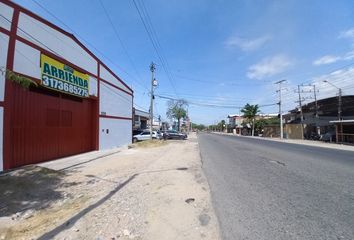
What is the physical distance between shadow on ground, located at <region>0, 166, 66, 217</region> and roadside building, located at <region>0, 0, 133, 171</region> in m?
1.42

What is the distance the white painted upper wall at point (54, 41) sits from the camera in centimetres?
1182

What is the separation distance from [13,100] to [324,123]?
48912 mm

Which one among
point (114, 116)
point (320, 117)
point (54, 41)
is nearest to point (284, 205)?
point (54, 41)

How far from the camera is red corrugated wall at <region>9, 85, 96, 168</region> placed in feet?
37.5

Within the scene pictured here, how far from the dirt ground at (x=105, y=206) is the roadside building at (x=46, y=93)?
228cm

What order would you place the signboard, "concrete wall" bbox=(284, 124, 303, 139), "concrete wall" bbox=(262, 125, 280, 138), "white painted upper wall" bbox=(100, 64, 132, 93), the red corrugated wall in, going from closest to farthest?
1. the red corrugated wall
2. the signboard
3. "white painted upper wall" bbox=(100, 64, 132, 93)
4. "concrete wall" bbox=(284, 124, 303, 139)
5. "concrete wall" bbox=(262, 125, 280, 138)

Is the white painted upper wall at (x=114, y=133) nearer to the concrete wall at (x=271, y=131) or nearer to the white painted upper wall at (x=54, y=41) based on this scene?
the white painted upper wall at (x=54, y=41)

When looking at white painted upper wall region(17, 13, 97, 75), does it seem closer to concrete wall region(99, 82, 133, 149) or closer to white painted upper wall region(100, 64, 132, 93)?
white painted upper wall region(100, 64, 132, 93)

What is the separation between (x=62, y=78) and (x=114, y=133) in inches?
375

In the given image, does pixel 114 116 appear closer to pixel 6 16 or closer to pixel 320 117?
pixel 6 16

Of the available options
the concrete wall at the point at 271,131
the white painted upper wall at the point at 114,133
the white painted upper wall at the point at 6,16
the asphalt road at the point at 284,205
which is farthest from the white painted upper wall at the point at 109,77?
the concrete wall at the point at 271,131

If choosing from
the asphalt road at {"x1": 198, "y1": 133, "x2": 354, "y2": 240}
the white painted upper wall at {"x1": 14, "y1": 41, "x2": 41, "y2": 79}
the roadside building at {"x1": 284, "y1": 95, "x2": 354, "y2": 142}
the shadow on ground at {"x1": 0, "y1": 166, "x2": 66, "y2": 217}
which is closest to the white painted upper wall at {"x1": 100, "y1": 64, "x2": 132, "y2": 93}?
the white painted upper wall at {"x1": 14, "y1": 41, "x2": 41, "y2": 79}

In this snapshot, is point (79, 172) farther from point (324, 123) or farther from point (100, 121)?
point (324, 123)

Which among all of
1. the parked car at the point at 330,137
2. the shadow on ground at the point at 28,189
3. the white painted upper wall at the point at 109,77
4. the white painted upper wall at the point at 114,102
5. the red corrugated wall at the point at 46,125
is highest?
the white painted upper wall at the point at 109,77
